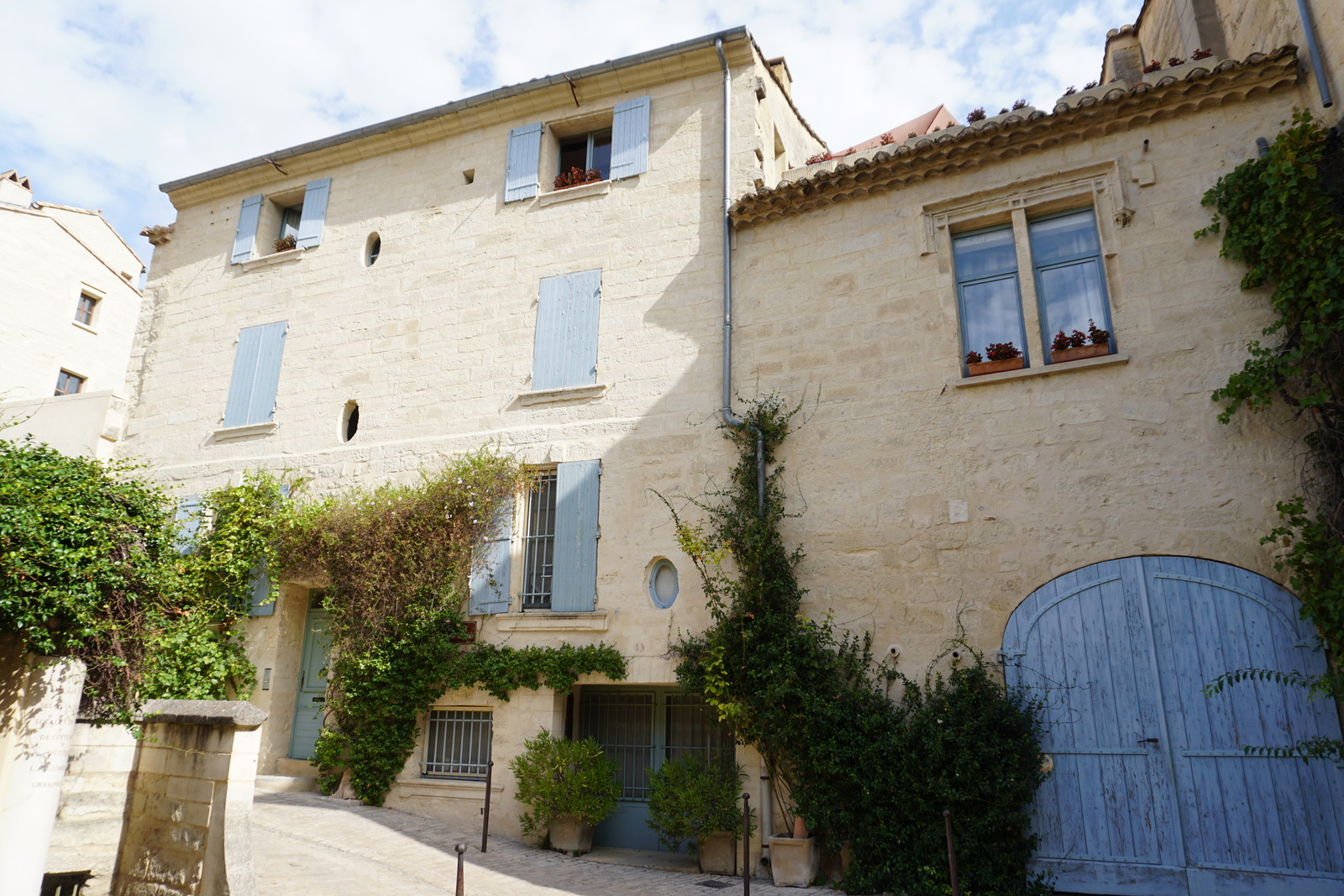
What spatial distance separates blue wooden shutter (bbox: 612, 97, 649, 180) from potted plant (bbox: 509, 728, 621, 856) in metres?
6.32

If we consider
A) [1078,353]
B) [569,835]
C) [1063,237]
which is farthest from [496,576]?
[1063,237]

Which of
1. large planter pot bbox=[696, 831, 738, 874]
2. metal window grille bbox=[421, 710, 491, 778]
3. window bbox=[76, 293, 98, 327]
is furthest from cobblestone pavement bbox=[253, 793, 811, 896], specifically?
window bbox=[76, 293, 98, 327]

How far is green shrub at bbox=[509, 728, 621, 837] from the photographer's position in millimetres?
7496

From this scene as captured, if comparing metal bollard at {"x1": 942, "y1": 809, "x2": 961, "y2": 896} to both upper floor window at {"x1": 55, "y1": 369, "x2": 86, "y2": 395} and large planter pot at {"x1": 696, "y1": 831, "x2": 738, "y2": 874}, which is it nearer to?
large planter pot at {"x1": 696, "y1": 831, "x2": 738, "y2": 874}

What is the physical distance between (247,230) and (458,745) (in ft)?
25.7

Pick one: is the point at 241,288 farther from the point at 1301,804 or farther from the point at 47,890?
the point at 1301,804

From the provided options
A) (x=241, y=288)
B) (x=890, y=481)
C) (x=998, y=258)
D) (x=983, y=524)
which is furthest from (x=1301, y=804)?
(x=241, y=288)

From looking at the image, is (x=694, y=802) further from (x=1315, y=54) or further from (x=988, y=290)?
(x=1315, y=54)

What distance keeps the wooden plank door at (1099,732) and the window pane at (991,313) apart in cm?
218

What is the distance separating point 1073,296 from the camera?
735 centimetres

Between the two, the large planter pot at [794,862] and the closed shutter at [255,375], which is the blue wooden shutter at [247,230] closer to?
the closed shutter at [255,375]

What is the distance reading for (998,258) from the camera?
7750 mm

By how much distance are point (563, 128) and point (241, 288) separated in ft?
16.4

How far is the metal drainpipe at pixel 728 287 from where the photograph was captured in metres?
7.91
